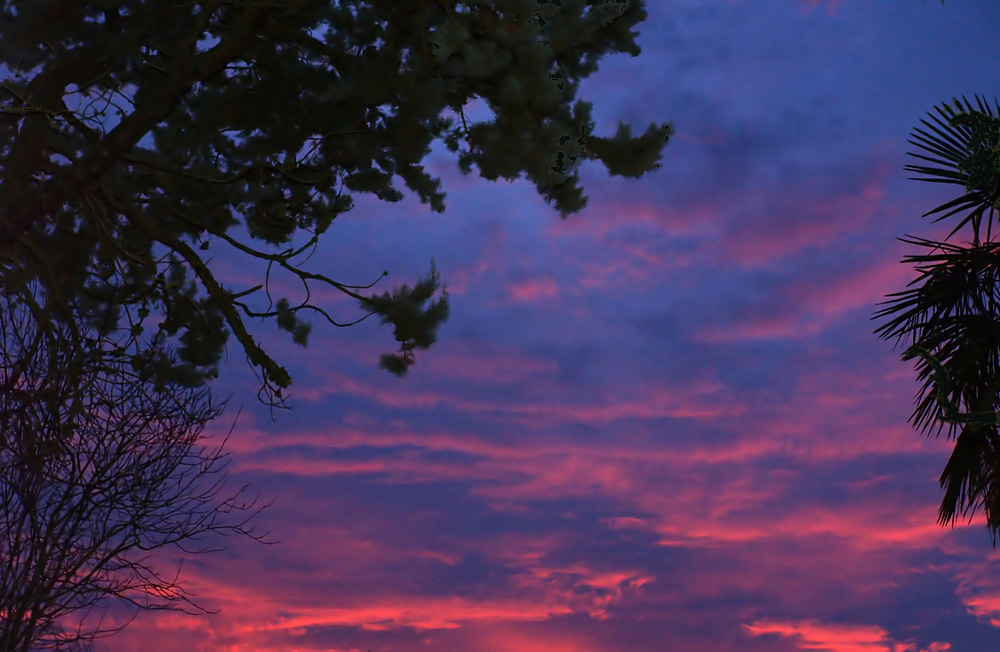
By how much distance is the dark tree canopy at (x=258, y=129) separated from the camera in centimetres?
672

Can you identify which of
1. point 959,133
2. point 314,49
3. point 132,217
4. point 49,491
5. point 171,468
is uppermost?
point 959,133

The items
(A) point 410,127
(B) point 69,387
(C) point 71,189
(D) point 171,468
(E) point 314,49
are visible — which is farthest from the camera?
(D) point 171,468

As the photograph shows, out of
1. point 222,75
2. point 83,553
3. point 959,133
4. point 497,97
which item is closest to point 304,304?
point 222,75

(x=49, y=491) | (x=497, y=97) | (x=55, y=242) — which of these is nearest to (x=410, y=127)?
(x=497, y=97)

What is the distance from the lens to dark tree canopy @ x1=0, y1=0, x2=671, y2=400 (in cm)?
672

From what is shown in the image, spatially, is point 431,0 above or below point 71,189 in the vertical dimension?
above

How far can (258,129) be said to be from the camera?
29.0 ft

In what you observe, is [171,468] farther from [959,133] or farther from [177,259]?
[959,133]

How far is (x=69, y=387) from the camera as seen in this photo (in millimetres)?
9336

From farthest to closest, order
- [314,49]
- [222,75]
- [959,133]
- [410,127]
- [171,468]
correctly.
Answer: [959,133] → [171,468] → [222,75] → [314,49] → [410,127]

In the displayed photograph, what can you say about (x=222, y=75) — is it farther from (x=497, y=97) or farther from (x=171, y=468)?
(x=171, y=468)

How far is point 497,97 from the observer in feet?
22.3

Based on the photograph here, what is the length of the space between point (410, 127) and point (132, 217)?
2666 mm

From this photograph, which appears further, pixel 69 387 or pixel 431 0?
pixel 69 387
